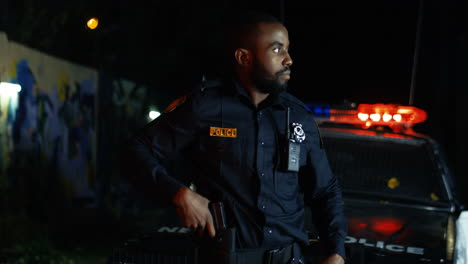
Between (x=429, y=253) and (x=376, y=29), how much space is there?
12.1 meters

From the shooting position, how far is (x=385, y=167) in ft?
16.4

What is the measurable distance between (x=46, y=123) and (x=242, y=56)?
5253mm

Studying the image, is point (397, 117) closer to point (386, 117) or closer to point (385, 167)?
point (386, 117)

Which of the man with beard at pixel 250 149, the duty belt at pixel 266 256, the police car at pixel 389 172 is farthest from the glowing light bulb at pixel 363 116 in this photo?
the duty belt at pixel 266 256

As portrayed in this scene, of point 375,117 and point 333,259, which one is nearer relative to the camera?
point 333,259

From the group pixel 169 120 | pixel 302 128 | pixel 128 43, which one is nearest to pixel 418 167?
pixel 302 128

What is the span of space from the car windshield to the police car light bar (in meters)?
0.16

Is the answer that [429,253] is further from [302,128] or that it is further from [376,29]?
[376,29]

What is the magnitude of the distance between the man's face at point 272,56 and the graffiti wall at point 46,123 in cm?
415

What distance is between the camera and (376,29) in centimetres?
1509

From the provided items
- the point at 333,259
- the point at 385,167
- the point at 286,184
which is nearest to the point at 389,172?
the point at 385,167

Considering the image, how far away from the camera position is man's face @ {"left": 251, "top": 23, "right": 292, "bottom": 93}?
2.62m

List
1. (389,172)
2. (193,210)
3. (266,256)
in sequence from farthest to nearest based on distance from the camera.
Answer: (389,172) < (266,256) < (193,210)

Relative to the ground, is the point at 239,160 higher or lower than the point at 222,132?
lower
